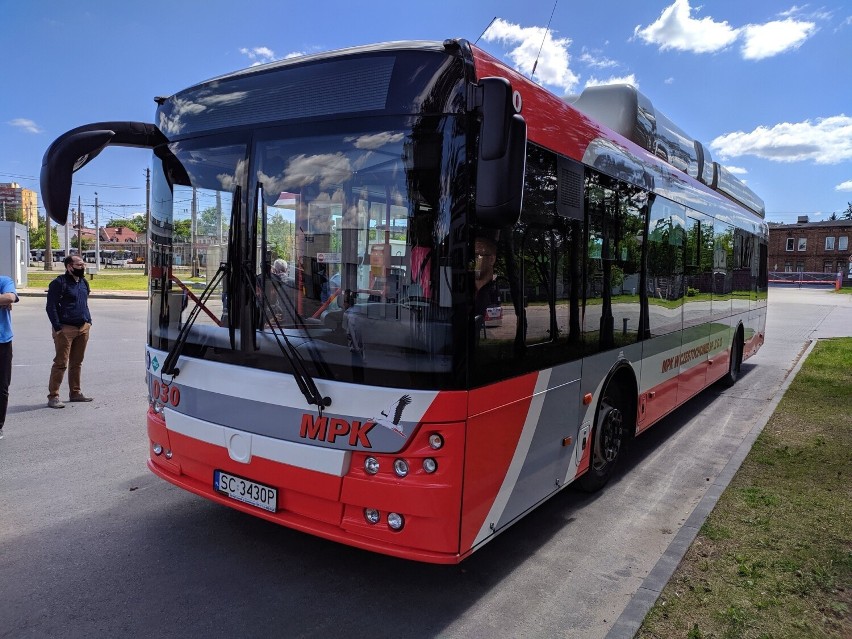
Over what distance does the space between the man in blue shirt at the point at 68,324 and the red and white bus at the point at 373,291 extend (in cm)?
437

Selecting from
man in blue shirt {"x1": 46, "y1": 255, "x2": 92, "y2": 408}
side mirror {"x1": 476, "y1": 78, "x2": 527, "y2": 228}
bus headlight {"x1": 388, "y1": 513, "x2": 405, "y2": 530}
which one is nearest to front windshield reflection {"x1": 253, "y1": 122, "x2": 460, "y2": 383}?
side mirror {"x1": 476, "y1": 78, "x2": 527, "y2": 228}

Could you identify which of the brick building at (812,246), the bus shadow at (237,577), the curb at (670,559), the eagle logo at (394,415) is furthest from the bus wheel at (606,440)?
the brick building at (812,246)

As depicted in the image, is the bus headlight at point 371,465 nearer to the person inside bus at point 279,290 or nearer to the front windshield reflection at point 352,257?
the front windshield reflection at point 352,257

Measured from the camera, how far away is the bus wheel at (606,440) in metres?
5.09

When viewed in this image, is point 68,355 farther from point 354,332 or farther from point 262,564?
point 354,332

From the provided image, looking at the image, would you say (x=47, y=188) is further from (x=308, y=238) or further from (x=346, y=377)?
(x=346, y=377)

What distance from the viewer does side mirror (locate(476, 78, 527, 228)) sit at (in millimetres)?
2949

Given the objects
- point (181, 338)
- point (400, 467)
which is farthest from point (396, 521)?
point (181, 338)

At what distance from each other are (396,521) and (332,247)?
1.50 metres

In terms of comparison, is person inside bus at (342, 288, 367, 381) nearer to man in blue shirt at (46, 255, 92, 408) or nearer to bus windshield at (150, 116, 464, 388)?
bus windshield at (150, 116, 464, 388)

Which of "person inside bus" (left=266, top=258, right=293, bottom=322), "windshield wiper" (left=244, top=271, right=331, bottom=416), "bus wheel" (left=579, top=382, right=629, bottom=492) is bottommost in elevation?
"bus wheel" (left=579, top=382, right=629, bottom=492)

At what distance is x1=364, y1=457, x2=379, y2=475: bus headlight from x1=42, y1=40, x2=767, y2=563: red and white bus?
0.4 inches

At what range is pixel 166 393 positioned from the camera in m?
4.07

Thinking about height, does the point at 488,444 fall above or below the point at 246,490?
above
